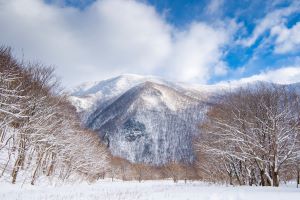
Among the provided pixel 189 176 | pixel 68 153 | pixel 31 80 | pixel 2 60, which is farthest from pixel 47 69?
pixel 189 176

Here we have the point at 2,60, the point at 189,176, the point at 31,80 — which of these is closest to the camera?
the point at 2,60

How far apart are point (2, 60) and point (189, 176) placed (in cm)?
10290

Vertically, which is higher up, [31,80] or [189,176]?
[31,80]

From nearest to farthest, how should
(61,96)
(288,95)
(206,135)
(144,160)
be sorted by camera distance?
(288,95), (61,96), (206,135), (144,160)

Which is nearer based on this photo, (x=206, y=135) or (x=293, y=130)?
(x=293, y=130)

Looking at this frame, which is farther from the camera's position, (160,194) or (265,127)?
(265,127)

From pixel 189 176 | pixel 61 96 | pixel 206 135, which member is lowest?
pixel 189 176

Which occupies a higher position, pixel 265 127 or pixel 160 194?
pixel 265 127

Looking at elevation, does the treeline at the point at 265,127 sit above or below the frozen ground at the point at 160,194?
above

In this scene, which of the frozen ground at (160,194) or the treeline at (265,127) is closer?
the frozen ground at (160,194)

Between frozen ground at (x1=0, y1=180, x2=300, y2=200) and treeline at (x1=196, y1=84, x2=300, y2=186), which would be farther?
treeline at (x1=196, y1=84, x2=300, y2=186)

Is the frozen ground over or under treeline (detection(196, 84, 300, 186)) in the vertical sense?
under

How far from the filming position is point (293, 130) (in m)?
28.0

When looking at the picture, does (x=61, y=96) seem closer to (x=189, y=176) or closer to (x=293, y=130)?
(x=293, y=130)
